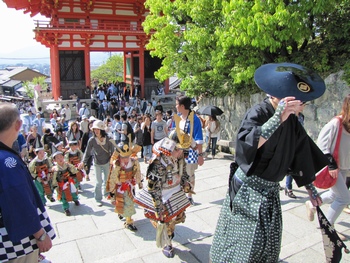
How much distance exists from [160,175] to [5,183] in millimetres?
1882

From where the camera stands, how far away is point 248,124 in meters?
2.44

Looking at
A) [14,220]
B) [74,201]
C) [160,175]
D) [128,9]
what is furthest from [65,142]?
[128,9]

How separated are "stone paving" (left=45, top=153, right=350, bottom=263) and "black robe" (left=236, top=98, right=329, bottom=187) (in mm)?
1403

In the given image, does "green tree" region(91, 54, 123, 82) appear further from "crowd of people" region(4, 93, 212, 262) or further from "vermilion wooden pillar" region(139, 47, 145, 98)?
"crowd of people" region(4, 93, 212, 262)

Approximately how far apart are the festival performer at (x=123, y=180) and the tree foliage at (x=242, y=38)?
12.2 feet

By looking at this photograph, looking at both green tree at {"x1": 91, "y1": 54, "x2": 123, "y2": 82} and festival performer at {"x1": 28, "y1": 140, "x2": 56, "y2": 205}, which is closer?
festival performer at {"x1": 28, "y1": 140, "x2": 56, "y2": 205}

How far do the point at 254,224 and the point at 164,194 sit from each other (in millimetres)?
1517

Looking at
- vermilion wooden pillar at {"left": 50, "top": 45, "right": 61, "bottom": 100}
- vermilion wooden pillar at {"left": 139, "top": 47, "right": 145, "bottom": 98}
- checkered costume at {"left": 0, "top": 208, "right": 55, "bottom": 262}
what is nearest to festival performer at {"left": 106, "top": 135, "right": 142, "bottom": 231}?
checkered costume at {"left": 0, "top": 208, "right": 55, "bottom": 262}

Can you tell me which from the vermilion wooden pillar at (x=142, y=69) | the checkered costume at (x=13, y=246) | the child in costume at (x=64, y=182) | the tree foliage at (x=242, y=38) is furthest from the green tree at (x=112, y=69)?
the checkered costume at (x=13, y=246)

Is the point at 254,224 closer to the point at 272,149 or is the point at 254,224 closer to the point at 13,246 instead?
the point at 272,149

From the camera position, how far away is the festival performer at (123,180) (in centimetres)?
455

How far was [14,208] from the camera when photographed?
2.21m

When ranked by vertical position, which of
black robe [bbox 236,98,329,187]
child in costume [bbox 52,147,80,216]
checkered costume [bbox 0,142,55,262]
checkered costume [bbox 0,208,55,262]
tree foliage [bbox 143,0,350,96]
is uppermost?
tree foliage [bbox 143,0,350,96]

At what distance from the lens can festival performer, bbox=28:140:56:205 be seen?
5.59m
